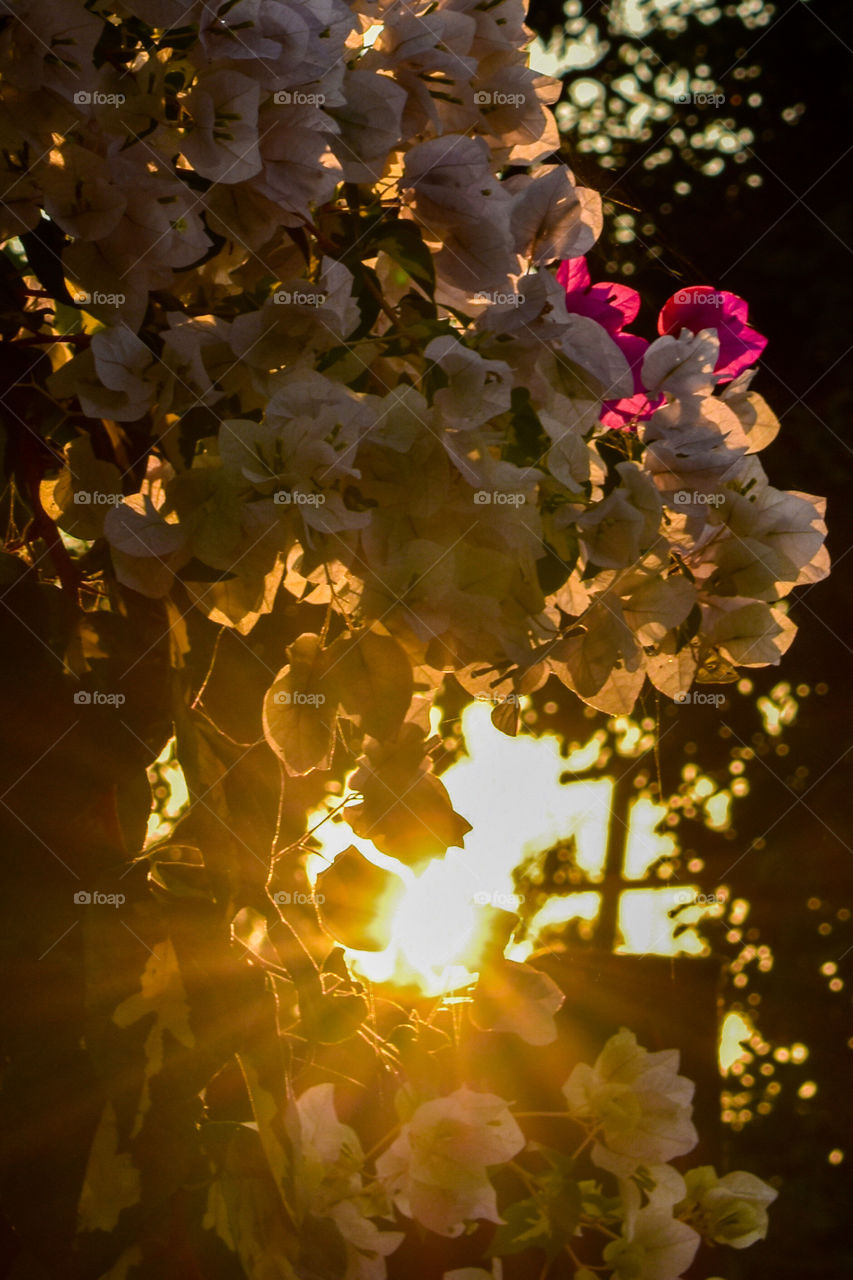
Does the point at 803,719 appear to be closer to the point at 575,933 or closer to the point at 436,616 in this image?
the point at 575,933

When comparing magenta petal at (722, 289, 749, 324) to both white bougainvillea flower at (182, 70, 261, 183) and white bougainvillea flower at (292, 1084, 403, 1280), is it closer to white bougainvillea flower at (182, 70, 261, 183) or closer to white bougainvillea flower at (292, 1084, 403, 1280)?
white bougainvillea flower at (182, 70, 261, 183)

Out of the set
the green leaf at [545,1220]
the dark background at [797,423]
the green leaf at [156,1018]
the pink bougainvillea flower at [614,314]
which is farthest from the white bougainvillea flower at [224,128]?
the dark background at [797,423]

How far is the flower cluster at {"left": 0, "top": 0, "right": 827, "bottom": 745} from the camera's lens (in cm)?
35

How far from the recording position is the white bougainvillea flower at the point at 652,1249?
43 centimetres

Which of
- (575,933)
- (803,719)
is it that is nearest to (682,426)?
(803,719)

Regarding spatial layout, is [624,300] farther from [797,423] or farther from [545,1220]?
[797,423]

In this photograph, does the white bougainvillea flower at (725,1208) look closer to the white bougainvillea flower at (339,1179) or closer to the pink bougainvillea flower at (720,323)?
the white bougainvillea flower at (339,1179)

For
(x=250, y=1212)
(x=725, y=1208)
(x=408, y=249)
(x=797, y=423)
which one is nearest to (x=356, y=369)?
(x=408, y=249)

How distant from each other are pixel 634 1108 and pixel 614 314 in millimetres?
310

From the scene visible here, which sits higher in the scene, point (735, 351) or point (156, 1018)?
point (735, 351)

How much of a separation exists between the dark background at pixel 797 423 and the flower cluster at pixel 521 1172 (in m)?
1.80

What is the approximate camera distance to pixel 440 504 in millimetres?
357

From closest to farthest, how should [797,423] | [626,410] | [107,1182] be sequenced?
1. [107,1182]
2. [626,410]
3. [797,423]

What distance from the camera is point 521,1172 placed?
425 millimetres
